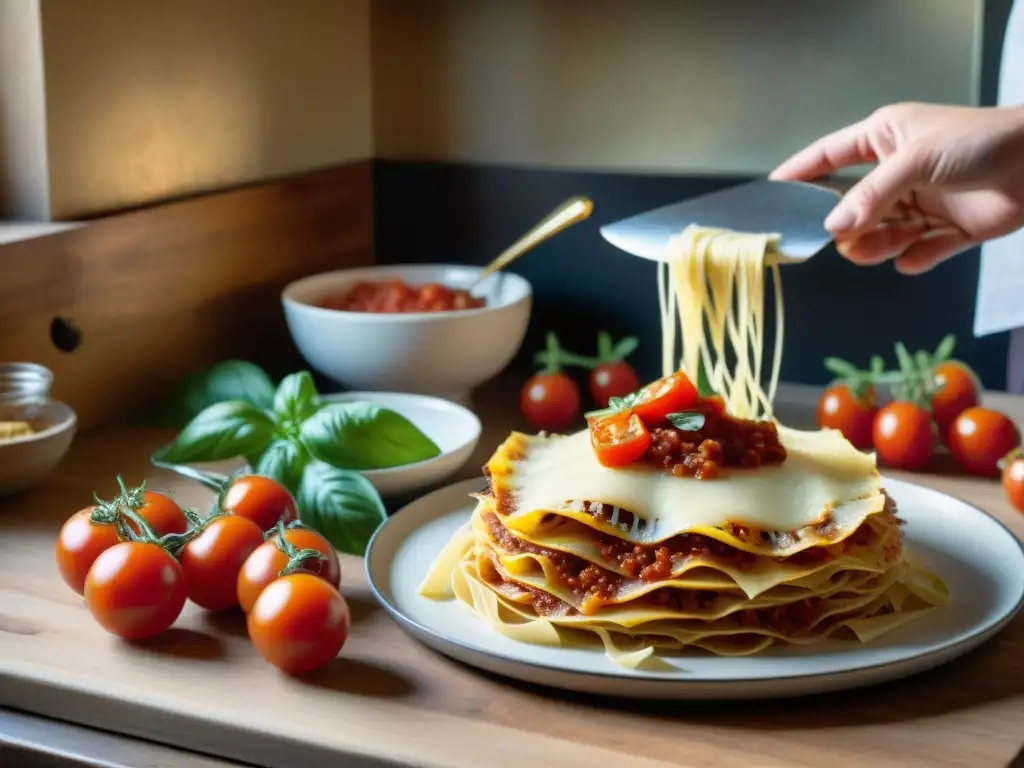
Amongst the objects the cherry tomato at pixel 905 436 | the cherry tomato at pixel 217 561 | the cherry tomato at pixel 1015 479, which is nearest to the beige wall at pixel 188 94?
the cherry tomato at pixel 217 561

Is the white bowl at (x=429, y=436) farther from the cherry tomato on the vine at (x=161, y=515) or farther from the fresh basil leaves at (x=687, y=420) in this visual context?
the fresh basil leaves at (x=687, y=420)

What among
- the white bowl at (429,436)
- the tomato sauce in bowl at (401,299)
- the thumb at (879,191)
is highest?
the thumb at (879,191)

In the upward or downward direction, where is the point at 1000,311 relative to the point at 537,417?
upward

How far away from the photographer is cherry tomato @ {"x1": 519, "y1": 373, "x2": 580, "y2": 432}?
1975mm

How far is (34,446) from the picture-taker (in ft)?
5.16

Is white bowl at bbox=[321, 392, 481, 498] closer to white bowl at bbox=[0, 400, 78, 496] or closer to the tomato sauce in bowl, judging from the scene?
the tomato sauce in bowl

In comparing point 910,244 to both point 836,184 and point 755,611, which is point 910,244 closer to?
point 836,184

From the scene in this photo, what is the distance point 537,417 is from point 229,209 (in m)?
0.56

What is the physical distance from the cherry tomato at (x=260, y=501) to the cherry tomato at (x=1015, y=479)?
2.71ft

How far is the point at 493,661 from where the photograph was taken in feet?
3.80

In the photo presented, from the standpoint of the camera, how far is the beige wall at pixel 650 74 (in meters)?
2.04

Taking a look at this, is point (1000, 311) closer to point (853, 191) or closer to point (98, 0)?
point (853, 191)

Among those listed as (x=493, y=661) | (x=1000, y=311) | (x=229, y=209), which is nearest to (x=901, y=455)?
(x=1000, y=311)

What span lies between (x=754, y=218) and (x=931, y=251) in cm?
37
